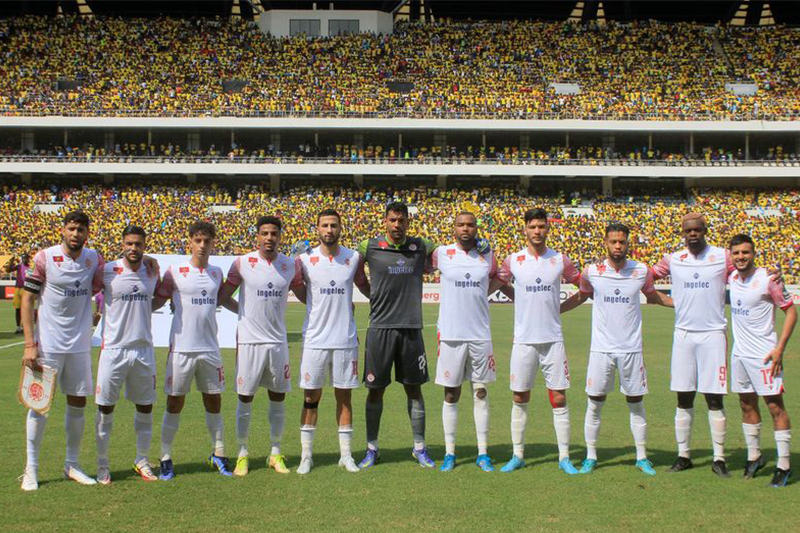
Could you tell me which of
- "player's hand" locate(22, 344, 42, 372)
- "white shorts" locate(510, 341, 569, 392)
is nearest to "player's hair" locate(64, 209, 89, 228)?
"player's hand" locate(22, 344, 42, 372)

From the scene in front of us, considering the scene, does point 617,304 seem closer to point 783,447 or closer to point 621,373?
point 621,373

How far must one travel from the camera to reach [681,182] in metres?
54.2

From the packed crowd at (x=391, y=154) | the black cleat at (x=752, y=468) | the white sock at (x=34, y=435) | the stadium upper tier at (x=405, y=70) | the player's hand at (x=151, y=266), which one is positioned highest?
the stadium upper tier at (x=405, y=70)

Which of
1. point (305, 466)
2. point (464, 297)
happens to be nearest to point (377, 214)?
point (464, 297)

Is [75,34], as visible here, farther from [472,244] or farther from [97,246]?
[472,244]

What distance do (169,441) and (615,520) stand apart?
4.14 meters

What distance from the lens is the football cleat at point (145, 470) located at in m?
8.20

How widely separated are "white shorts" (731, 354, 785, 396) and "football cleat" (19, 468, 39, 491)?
6.41m

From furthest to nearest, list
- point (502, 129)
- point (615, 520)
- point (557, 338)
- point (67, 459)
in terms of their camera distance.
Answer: point (502, 129) → point (557, 338) → point (67, 459) → point (615, 520)

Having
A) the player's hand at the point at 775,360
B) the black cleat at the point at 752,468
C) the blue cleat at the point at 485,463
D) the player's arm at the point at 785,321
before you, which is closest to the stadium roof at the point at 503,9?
the blue cleat at the point at 485,463

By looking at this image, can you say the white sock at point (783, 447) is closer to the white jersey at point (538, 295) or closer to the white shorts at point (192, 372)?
the white jersey at point (538, 295)

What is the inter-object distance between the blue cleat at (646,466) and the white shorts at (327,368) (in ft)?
9.32

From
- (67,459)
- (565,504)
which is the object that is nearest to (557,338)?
(565,504)

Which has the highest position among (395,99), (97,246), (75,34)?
(75,34)
